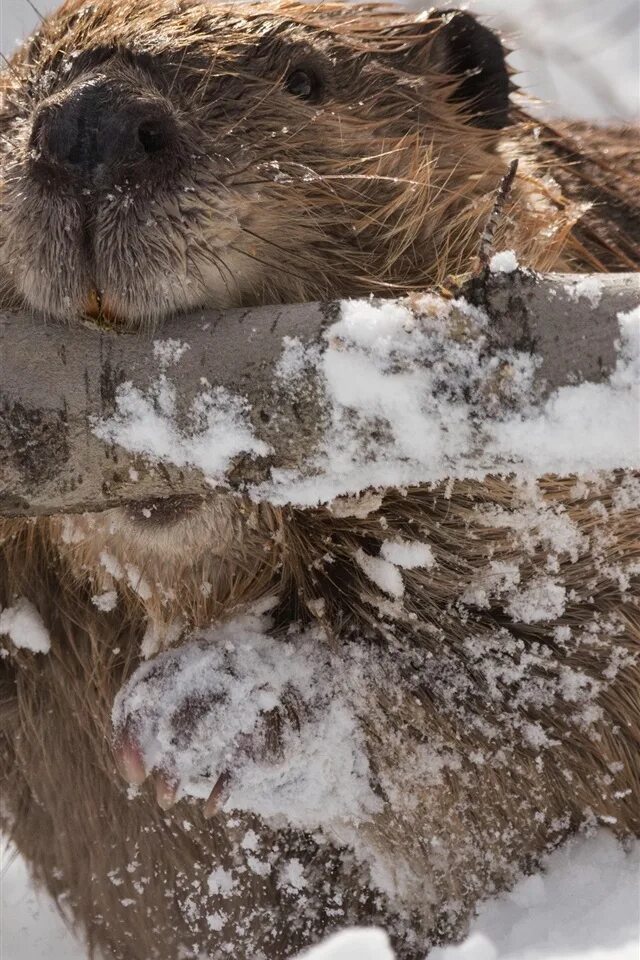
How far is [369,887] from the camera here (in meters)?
2.38

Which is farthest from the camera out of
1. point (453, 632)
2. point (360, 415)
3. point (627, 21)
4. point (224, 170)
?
point (627, 21)

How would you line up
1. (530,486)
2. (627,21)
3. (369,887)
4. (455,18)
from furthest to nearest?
(627,21) → (455,18) → (369,887) → (530,486)

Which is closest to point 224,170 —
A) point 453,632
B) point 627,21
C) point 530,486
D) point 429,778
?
point 530,486

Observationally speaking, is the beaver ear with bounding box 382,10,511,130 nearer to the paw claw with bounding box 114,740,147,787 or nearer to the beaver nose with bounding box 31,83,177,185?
the beaver nose with bounding box 31,83,177,185

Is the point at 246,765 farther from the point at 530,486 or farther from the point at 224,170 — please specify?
the point at 224,170

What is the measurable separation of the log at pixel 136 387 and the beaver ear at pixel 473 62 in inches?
53.1

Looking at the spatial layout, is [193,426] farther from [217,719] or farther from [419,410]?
[217,719]

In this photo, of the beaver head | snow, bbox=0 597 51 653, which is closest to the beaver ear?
the beaver head

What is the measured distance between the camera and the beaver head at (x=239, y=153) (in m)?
1.73

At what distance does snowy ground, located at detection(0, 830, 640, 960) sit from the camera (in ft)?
6.52

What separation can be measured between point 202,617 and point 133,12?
1264mm

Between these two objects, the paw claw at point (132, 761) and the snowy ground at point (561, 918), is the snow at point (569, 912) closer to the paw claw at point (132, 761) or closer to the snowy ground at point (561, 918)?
the snowy ground at point (561, 918)

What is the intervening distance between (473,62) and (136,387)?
158 cm

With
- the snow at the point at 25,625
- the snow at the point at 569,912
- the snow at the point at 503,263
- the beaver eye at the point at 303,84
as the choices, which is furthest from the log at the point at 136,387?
the snow at the point at 569,912
